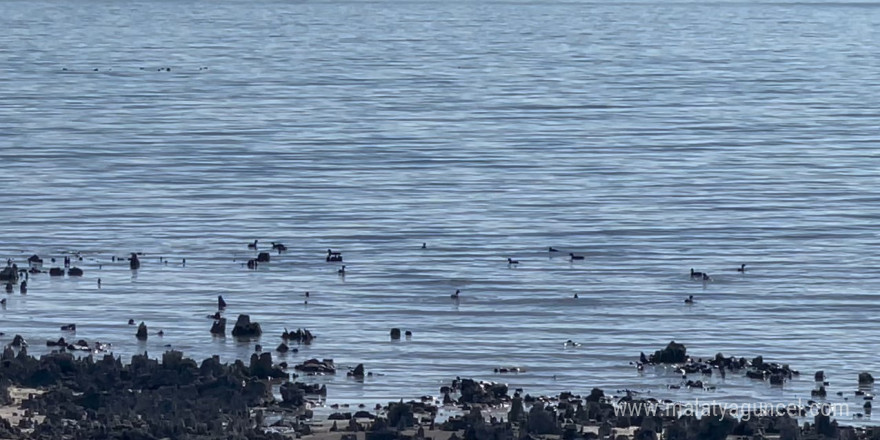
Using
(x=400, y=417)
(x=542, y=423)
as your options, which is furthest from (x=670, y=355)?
(x=400, y=417)

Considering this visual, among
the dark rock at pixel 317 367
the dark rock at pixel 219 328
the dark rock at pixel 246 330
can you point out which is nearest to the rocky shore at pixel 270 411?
the dark rock at pixel 317 367

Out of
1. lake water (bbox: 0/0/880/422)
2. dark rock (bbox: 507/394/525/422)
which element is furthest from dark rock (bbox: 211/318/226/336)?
dark rock (bbox: 507/394/525/422)

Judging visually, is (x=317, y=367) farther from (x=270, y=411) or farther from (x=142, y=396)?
(x=142, y=396)

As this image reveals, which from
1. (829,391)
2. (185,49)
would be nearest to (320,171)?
(829,391)

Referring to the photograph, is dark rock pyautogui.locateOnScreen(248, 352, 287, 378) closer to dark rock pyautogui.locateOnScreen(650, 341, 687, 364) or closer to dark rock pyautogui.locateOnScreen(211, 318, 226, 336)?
dark rock pyautogui.locateOnScreen(211, 318, 226, 336)

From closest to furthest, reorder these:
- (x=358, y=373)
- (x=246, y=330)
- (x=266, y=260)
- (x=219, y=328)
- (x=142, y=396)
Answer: (x=142, y=396), (x=358, y=373), (x=246, y=330), (x=219, y=328), (x=266, y=260)

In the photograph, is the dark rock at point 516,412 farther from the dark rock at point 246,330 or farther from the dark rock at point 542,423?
the dark rock at point 246,330
